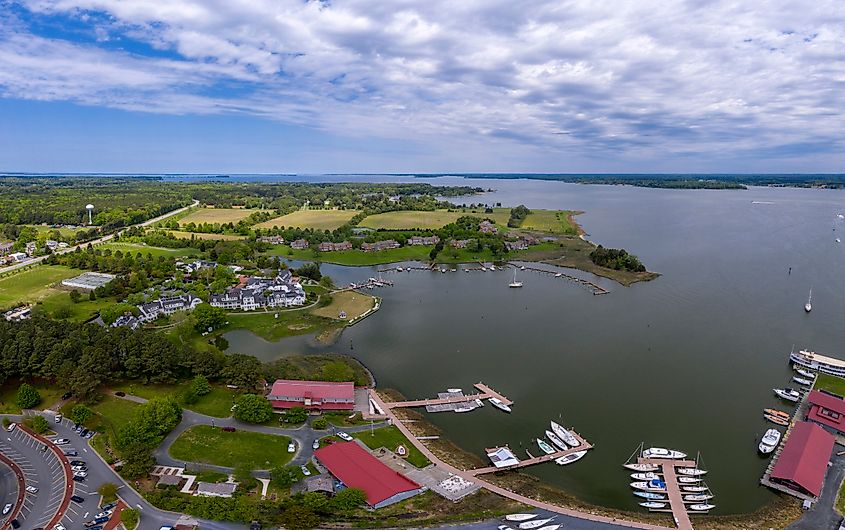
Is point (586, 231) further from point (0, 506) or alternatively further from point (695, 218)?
point (0, 506)

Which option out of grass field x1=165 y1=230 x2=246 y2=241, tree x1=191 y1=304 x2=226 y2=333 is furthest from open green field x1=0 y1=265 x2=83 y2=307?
grass field x1=165 y1=230 x2=246 y2=241

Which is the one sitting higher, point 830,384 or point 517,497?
point 830,384

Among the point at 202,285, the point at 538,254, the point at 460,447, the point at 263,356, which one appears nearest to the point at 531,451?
the point at 460,447

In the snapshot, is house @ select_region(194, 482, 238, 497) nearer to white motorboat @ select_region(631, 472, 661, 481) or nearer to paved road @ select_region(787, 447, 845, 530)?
white motorboat @ select_region(631, 472, 661, 481)

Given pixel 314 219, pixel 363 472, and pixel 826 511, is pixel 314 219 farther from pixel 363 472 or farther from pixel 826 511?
pixel 826 511

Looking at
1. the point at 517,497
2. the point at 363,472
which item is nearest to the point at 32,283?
the point at 363,472

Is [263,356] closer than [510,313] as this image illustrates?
Yes
